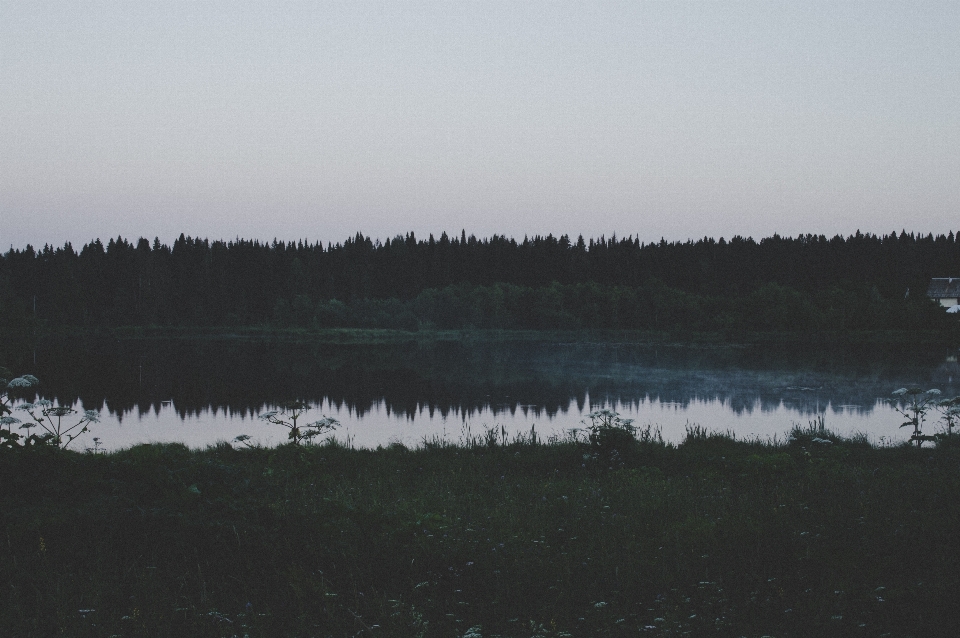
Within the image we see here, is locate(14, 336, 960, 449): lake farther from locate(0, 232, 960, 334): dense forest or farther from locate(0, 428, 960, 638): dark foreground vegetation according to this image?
locate(0, 232, 960, 334): dense forest

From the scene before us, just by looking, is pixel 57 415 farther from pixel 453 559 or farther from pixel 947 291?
pixel 947 291

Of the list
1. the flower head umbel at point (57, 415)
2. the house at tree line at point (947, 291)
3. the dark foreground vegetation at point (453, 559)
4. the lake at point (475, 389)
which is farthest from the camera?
the house at tree line at point (947, 291)

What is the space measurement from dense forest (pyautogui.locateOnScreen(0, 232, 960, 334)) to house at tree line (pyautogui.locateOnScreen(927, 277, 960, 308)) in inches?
92.8

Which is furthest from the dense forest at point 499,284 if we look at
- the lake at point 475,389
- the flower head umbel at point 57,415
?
the flower head umbel at point 57,415

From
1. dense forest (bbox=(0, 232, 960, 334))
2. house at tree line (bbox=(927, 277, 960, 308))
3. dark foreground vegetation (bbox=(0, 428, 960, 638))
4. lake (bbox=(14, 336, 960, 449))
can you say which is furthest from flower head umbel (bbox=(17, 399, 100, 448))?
house at tree line (bbox=(927, 277, 960, 308))

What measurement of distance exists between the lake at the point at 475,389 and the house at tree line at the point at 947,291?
4708 cm

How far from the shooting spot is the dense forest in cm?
9006

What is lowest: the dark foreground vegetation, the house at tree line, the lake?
the lake

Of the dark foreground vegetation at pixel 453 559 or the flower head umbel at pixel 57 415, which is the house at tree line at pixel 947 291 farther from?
the flower head umbel at pixel 57 415

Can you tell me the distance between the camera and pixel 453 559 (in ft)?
26.4

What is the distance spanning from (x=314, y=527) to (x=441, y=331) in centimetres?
8906

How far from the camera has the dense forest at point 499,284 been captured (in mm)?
90062

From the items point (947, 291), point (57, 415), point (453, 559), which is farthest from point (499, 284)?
point (453, 559)

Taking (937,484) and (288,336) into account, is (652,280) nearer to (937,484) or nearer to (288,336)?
(288,336)
